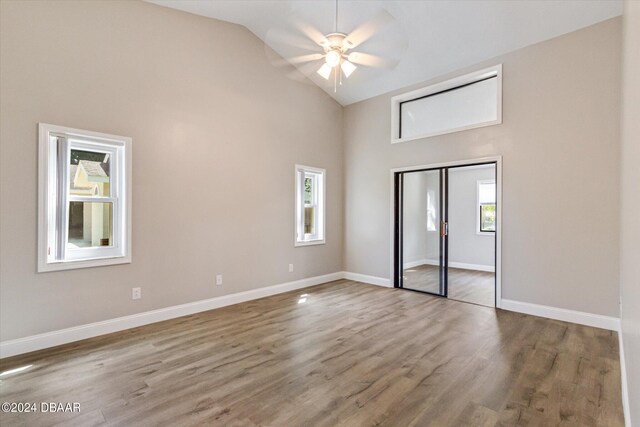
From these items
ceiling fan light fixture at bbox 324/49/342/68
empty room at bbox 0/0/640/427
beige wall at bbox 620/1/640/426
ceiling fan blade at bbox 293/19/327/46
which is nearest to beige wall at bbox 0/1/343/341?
empty room at bbox 0/0/640/427

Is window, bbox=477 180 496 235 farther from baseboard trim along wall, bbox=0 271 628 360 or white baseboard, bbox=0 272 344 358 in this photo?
white baseboard, bbox=0 272 344 358

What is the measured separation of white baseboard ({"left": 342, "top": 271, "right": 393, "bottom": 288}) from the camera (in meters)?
5.64

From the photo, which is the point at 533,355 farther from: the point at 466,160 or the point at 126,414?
the point at 126,414

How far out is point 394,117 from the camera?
5523mm

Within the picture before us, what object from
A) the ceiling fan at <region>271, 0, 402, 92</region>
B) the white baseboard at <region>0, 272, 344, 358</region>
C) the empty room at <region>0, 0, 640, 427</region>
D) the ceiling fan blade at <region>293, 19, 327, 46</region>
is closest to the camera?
the empty room at <region>0, 0, 640, 427</region>

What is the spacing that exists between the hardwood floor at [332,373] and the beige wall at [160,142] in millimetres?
553

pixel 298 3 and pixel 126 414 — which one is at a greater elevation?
pixel 298 3

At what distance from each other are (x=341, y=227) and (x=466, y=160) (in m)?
2.66

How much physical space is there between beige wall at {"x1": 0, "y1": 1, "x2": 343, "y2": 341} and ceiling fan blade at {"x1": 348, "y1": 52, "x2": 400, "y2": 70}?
2202 millimetres

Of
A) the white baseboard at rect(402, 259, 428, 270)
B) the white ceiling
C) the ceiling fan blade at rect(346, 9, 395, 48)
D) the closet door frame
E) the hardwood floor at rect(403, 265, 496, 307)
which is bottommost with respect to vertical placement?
the hardwood floor at rect(403, 265, 496, 307)

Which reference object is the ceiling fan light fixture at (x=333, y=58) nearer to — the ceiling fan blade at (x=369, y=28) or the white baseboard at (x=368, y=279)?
the ceiling fan blade at (x=369, y=28)

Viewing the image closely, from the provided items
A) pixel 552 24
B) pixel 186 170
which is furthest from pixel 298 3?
pixel 552 24

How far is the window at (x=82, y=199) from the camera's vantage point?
3.11 m

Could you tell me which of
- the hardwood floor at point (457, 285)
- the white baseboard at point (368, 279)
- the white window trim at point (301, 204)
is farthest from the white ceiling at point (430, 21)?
the white baseboard at point (368, 279)
